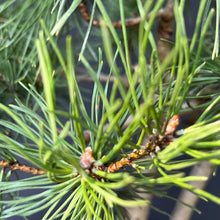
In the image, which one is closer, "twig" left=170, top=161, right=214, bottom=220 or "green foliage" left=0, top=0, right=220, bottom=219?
"green foliage" left=0, top=0, right=220, bottom=219

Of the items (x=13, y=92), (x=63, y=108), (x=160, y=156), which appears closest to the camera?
(x=160, y=156)

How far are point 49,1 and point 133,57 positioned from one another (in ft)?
1.02

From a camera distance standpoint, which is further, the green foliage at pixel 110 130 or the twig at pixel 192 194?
the twig at pixel 192 194

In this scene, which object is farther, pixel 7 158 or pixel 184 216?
pixel 184 216

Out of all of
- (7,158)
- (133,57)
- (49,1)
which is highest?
(133,57)

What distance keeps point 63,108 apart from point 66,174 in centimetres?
31

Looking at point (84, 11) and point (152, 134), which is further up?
point (84, 11)

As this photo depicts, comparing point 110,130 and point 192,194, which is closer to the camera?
point 110,130

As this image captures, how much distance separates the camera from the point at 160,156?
0.47 ft

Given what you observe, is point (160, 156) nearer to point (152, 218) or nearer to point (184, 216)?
point (184, 216)

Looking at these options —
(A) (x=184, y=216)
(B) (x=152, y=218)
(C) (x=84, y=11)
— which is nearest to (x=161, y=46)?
(C) (x=84, y=11)

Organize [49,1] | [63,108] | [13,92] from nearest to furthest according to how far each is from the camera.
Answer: [49,1] < [13,92] < [63,108]

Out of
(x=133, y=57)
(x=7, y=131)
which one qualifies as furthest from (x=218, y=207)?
(x=7, y=131)

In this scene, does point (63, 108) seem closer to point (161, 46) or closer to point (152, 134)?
point (161, 46)
